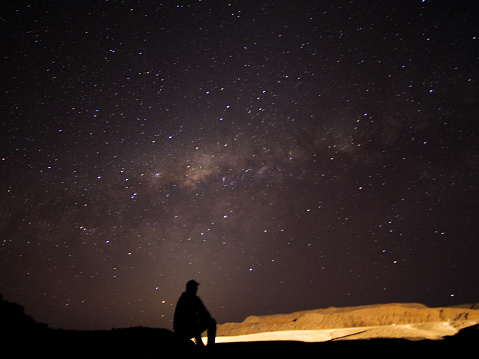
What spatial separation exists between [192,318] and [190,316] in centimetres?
5

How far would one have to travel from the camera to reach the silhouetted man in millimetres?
4039

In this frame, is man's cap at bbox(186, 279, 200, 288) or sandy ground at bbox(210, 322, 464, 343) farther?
sandy ground at bbox(210, 322, 464, 343)

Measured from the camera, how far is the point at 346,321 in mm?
26781

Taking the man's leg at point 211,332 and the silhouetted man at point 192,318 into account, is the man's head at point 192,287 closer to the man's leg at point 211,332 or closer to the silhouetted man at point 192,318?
the silhouetted man at point 192,318

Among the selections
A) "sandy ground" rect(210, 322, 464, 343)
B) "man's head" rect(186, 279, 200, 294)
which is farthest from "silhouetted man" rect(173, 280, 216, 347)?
"sandy ground" rect(210, 322, 464, 343)

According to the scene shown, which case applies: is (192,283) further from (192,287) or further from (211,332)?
(211,332)

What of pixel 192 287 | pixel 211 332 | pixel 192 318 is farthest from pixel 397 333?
pixel 192 287

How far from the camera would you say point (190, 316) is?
4109mm

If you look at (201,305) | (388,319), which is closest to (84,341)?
(201,305)

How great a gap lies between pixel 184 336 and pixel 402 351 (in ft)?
11.3

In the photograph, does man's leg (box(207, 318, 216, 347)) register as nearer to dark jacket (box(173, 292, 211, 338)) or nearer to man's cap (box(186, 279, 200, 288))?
dark jacket (box(173, 292, 211, 338))

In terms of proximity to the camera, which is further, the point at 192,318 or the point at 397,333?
the point at 397,333

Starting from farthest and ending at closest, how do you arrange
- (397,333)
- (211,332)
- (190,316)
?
(397,333) → (211,332) → (190,316)

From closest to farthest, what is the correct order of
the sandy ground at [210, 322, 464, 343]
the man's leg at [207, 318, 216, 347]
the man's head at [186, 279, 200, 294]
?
1. the man's leg at [207, 318, 216, 347]
2. the man's head at [186, 279, 200, 294]
3. the sandy ground at [210, 322, 464, 343]
